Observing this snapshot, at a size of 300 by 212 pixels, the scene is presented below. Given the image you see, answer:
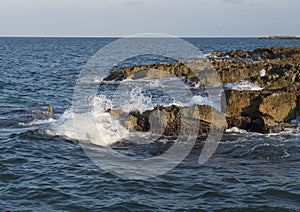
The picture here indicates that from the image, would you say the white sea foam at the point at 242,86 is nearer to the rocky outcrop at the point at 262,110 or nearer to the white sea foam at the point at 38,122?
Result: the rocky outcrop at the point at 262,110

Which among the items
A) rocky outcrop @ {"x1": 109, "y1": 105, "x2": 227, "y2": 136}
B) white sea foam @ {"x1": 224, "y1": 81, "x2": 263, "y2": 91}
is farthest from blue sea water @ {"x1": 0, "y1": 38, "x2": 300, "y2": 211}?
white sea foam @ {"x1": 224, "y1": 81, "x2": 263, "y2": 91}

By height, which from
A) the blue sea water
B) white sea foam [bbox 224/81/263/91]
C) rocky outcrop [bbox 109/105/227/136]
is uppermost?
white sea foam [bbox 224/81/263/91]

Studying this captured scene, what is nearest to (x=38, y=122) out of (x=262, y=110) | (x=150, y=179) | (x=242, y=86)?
(x=150, y=179)

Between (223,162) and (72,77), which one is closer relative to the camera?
(223,162)

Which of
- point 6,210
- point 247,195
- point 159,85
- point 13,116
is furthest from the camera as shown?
point 159,85

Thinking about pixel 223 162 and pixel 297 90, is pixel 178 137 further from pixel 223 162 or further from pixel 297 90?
pixel 297 90

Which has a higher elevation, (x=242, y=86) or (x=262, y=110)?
(x=242, y=86)

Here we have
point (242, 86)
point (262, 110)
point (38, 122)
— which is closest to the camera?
point (262, 110)

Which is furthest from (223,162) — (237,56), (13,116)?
(237,56)

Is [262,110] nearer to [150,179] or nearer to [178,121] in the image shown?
[178,121]

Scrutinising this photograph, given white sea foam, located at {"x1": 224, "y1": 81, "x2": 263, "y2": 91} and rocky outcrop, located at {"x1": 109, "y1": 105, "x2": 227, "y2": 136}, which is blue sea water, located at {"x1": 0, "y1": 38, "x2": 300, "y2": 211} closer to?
rocky outcrop, located at {"x1": 109, "y1": 105, "x2": 227, "y2": 136}

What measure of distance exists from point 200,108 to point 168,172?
15.5 ft

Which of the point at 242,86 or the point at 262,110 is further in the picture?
the point at 242,86

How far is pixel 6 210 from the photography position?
9344 millimetres
